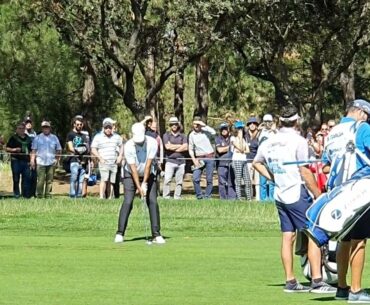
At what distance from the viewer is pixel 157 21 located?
3372cm

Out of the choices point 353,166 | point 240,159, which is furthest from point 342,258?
point 240,159

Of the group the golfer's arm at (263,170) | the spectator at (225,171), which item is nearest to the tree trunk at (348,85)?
the spectator at (225,171)

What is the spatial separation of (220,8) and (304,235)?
20696 mm

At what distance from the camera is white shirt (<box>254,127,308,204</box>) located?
12.1 metres

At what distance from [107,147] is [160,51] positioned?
362 inches

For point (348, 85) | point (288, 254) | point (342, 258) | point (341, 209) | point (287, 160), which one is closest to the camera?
point (341, 209)

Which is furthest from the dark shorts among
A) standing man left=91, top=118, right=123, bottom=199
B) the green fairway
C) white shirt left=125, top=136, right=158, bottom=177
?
standing man left=91, top=118, right=123, bottom=199

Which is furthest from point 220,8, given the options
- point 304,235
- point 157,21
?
point 304,235

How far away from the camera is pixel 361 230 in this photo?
10750 mm

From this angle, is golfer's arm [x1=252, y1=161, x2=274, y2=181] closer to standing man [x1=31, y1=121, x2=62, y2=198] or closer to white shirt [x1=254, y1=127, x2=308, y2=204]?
A: white shirt [x1=254, y1=127, x2=308, y2=204]

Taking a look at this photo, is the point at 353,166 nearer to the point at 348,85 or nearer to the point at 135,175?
the point at 135,175

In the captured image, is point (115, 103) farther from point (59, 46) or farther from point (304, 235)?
point (304, 235)

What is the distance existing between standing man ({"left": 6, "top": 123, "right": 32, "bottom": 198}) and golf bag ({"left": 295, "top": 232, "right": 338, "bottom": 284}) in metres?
15.8

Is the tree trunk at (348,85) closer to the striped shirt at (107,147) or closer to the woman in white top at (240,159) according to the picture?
the woman in white top at (240,159)
